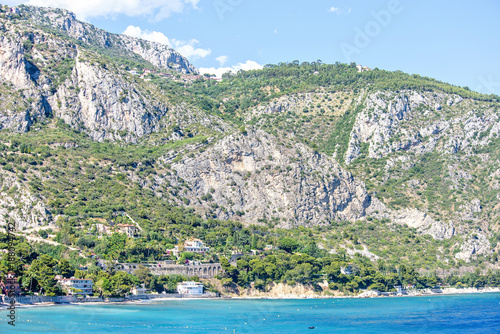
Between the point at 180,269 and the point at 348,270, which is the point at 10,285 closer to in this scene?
the point at 180,269

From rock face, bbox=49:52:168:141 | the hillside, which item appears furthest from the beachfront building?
rock face, bbox=49:52:168:141

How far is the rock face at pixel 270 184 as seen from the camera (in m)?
145

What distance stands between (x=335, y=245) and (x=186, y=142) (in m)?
46.2

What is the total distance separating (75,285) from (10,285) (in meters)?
12.1

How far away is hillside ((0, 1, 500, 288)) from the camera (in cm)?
12750

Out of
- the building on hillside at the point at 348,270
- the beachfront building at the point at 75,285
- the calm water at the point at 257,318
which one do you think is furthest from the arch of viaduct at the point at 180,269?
the building on hillside at the point at 348,270

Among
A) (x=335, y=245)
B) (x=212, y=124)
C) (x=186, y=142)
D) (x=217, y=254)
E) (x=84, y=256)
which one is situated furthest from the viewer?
(x=212, y=124)

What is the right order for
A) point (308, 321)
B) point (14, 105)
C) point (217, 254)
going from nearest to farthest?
1. point (308, 321)
2. point (217, 254)
3. point (14, 105)

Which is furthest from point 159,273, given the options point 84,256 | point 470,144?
point 470,144

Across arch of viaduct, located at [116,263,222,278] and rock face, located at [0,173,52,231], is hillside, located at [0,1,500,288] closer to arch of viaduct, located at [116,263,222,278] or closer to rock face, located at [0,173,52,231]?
rock face, located at [0,173,52,231]

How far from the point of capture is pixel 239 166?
15150 cm

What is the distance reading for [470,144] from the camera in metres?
164

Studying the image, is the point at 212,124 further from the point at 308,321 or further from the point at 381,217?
the point at 308,321

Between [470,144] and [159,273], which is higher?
[470,144]
